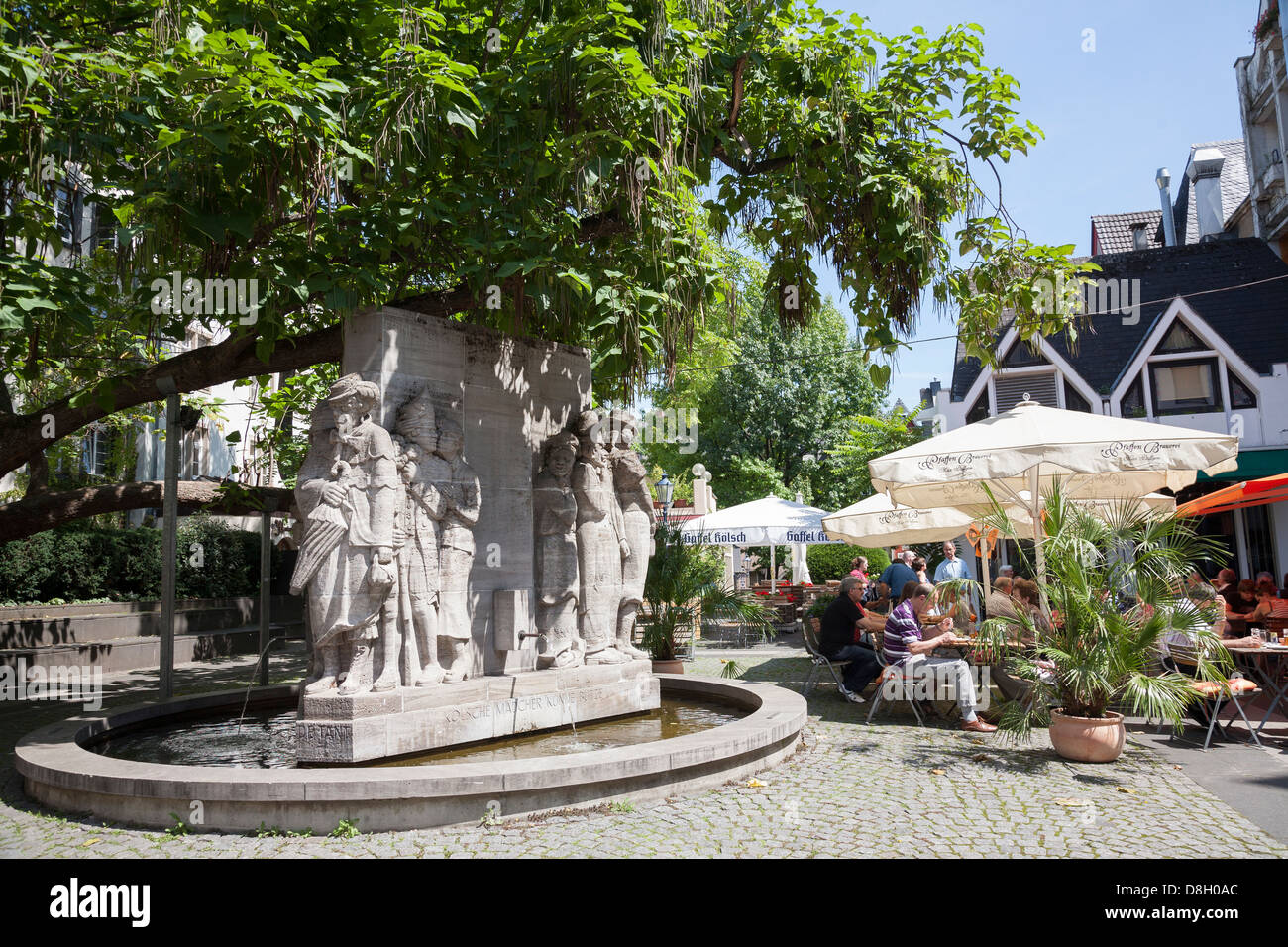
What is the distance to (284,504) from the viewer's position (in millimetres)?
12867

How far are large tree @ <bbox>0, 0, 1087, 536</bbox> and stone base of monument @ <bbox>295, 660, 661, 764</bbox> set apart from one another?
9.52 ft

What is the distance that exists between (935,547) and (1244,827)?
2246 centimetres

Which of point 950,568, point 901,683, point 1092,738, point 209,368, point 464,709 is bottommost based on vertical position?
point 1092,738

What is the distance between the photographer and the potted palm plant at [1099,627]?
705cm

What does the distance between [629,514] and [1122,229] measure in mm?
33103

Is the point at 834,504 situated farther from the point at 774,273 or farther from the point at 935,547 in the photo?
the point at 774,273

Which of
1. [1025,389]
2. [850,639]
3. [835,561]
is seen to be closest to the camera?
[850,639]

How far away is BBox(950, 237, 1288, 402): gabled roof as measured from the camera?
2373 centimetres

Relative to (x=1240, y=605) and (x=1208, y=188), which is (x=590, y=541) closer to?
(x=1240, y=605)

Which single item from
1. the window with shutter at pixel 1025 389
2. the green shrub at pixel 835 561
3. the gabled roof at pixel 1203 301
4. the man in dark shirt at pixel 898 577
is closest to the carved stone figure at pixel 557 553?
the man in dark shirt at pixel 898 577

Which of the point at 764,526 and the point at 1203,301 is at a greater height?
the point at 1203,301

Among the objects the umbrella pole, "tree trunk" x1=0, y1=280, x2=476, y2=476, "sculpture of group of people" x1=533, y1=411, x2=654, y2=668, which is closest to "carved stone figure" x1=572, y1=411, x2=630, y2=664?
"sculpture of group of people" x1=533, y1=411, x2=654, y2=668

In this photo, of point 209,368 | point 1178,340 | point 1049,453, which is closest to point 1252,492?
point 1049,453

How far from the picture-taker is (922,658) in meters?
9.26
